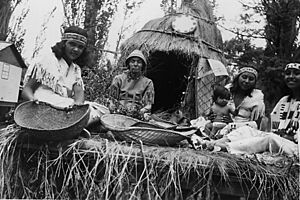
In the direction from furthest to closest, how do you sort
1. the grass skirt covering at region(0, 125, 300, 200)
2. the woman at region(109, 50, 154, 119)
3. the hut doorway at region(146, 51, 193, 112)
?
the hut doorway at region(146, 51, 193, 112) < the woman at region(109, 50, 154, 119) < the grass skirt covering at region(0, 125, 300, 200)

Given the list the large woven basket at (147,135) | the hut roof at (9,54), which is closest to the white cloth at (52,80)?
the large woven basket at (147,135)

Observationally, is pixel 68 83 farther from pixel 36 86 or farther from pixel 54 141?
pixel 54 141

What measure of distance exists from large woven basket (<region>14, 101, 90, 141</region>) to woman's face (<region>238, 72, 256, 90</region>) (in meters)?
2.29

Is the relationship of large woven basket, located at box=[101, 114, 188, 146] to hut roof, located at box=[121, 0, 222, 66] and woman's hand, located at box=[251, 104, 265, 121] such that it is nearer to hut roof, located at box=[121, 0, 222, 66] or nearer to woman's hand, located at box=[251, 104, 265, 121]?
woman's hand, located at box=[251, 104, 265, 121]

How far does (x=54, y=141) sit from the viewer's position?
2.79 m

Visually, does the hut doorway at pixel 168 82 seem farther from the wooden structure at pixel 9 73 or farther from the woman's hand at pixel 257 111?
the woman's hand at pixel 257 111

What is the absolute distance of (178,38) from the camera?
278 inches

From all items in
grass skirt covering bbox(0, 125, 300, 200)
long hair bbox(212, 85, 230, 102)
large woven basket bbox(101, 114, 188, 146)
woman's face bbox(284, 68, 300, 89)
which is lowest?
grass skirt covering bbox(0, 125, 300, 200)

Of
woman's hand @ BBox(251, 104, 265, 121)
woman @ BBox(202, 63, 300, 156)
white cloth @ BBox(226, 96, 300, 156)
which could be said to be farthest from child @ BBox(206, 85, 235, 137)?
white cloth @ BBox(226, 96, 300, 156)

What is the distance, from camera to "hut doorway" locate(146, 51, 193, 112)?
8.89 metres

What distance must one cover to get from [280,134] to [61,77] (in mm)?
2193

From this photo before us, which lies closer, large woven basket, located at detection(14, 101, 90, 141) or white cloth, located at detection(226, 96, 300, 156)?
large woven basket, located at detection(14, 101, 90, 141)

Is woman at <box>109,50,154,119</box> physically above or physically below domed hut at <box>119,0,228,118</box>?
below

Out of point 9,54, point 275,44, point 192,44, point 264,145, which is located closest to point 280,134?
point 264,145
